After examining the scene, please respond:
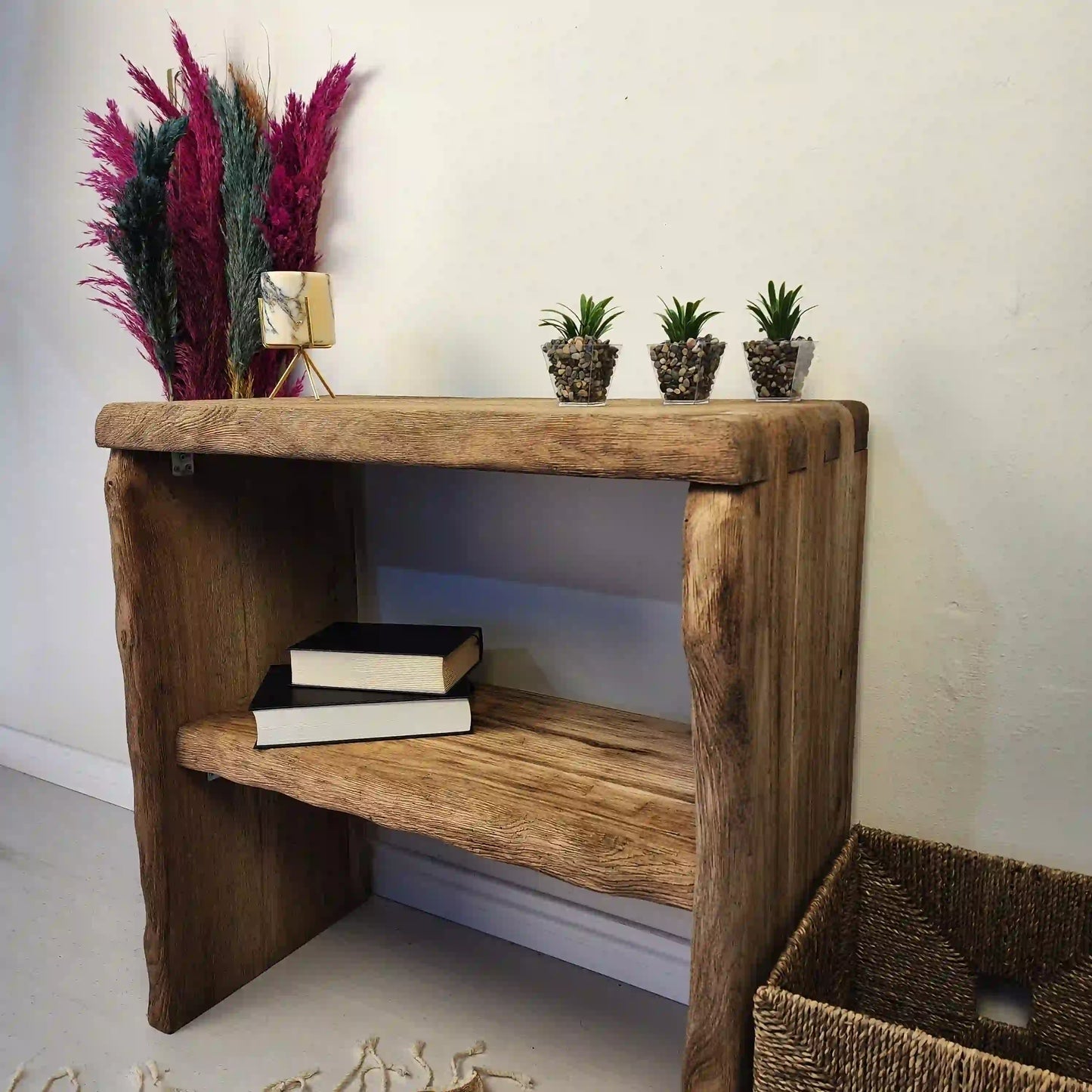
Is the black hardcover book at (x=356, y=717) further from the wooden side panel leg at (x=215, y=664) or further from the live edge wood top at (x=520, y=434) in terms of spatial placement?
the live edge wood top at (x=520, y=434)

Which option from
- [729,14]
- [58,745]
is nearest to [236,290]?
[729,14]

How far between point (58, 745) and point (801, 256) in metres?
1.65

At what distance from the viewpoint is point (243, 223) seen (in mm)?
1215

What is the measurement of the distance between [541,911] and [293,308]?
0.83 metres

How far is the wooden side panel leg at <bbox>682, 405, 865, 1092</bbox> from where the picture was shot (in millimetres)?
672

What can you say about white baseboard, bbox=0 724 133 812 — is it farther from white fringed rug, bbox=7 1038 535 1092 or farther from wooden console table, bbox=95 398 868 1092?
white fringed rug, bbox=7 1038 535 1092

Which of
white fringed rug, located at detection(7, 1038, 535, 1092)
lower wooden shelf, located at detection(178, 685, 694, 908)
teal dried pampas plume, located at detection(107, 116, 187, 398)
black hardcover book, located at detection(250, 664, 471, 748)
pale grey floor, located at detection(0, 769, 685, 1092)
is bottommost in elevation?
pale grey floor, located at detection(0, 769, 685, 1092)

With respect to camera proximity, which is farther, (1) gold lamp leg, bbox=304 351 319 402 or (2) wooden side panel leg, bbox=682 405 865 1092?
(1) gold lamp leg, bbox=304 351 319 402

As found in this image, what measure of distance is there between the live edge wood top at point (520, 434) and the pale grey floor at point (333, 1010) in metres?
0.68

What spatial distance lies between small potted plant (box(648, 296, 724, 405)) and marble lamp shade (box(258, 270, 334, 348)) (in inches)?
18.0

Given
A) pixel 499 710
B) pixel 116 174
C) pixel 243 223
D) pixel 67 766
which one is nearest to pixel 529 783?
pixel 499 710

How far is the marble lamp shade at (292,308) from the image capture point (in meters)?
1.08

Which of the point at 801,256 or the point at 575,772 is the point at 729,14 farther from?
the point at 575,772

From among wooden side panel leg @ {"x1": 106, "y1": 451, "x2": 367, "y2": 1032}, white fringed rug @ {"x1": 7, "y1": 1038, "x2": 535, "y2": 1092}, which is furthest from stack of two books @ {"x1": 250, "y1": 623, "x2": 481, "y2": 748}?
white fringed rug @ {"x1": 7, "y1": 1038, "x2": 535, "y2": 1092}
